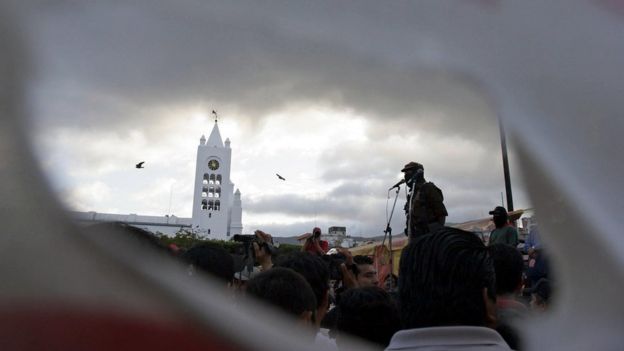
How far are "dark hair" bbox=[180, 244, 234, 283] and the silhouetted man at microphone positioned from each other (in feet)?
6.05

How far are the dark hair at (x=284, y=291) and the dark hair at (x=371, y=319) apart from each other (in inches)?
17.3

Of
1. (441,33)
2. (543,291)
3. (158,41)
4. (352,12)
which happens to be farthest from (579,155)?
(543,291)

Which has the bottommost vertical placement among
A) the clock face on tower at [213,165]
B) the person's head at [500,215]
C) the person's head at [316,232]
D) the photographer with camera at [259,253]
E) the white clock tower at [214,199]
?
the photographer with camera at [259,253]

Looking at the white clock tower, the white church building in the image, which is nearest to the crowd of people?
the white church building

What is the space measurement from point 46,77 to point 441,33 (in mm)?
737

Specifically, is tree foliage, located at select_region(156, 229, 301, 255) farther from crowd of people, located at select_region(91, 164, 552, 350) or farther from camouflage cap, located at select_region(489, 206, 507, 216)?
camouflage cap, located at select_region(489, 206, 507, 216)

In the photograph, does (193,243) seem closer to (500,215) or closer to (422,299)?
(422,299)

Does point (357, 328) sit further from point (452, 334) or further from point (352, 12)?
point (352, 12)

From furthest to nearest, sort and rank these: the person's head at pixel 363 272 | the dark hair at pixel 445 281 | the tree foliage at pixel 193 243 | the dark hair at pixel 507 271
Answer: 1. the person's head at pixel 363 272
2. the dark hair at pixel 507 271
3. the dark hair at pixel 445 281
4. the tree foliage at pixel 193 243

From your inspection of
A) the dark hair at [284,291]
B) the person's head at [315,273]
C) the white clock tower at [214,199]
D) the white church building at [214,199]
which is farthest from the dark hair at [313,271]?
the white clock tower at [214,199]

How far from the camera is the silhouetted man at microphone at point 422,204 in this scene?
3.38 meters

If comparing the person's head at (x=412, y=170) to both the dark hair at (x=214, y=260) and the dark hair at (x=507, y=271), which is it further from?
the dark hair at (x=214, y=260)

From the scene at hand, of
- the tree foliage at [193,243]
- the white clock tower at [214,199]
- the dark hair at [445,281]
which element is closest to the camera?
the tree foliage at [193,243]

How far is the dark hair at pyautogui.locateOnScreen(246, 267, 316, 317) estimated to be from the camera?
1192mm
